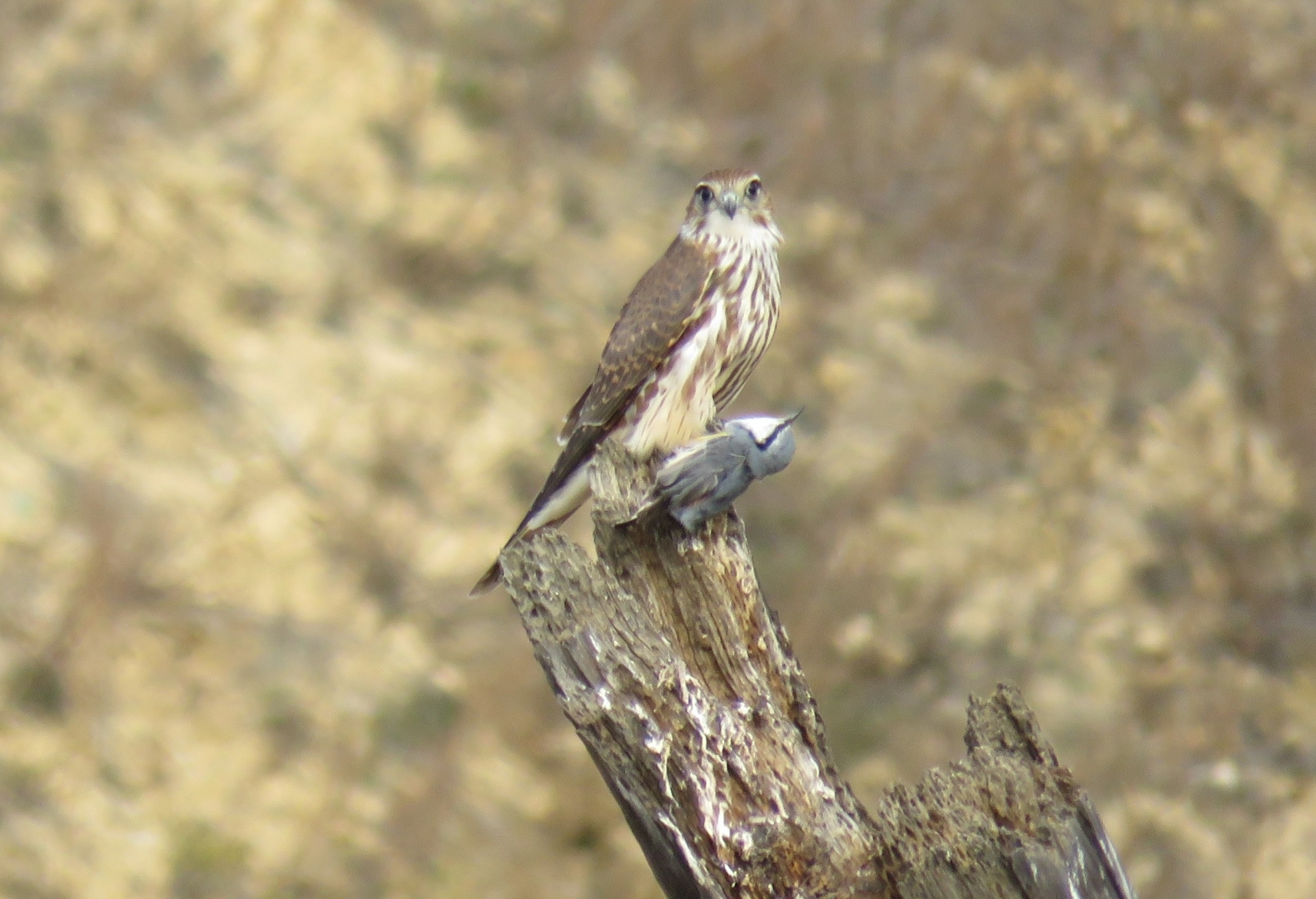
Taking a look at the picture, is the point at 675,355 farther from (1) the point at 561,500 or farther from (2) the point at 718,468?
(2) the point at 718,468

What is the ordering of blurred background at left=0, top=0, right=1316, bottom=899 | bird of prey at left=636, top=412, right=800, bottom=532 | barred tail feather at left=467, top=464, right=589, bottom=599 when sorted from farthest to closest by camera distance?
1. blurred background at left=0, top=0, right=1316, bottom=899
2. barred tail feather at left=467, top=464, right=589, bottom=599
3. bird of prey at left=636, top=412, right=800, bottom=532

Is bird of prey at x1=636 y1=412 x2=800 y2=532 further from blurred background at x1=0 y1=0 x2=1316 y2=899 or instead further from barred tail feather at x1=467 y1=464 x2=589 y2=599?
blurred background at x1=0 y1=0 x2=1316 y2=899

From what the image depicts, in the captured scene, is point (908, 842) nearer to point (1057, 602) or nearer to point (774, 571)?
point (774, 571)

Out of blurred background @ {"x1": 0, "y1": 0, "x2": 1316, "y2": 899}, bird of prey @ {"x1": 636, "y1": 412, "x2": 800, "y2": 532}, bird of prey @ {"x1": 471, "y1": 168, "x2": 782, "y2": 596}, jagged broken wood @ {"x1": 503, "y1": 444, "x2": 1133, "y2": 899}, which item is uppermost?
blurred background @ {"x1": 0, "y1": 0, "x2": 1316, "y2": 899}

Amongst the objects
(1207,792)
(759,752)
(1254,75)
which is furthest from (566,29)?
(759,752)

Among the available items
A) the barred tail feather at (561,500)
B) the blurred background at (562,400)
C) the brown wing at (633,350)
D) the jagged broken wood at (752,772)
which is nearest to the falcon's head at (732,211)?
the brown wing at (633,350)

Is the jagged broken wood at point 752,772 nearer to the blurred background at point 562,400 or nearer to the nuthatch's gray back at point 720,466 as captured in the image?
the nuthatch's gray back at point 720,466

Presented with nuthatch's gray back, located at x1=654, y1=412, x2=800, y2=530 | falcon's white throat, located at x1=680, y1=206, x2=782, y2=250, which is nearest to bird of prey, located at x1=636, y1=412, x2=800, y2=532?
nuthatch's gray back, located at x1=654, y1=412, x2=800, y2=530
